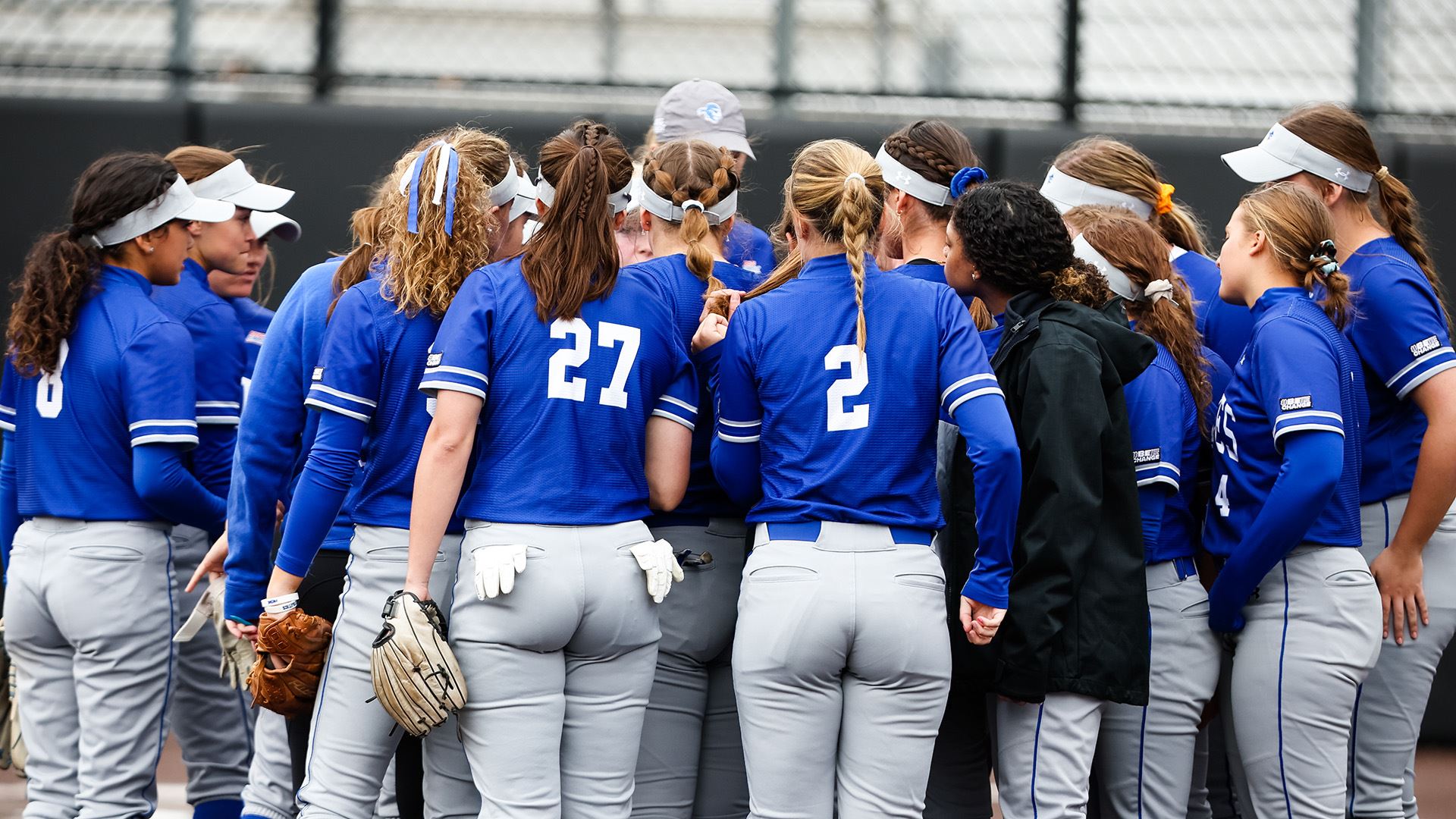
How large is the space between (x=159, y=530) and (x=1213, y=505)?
244cm

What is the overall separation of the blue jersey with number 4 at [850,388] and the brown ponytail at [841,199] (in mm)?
49

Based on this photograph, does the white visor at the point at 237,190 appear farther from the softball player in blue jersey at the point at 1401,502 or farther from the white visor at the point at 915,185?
the softball player in blue jersey at the point at 1401,502

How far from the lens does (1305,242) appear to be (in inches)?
119

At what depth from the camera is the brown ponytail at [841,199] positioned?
269 centimetres

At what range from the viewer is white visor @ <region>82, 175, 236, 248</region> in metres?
3.46

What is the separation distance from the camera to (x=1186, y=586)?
2.97m

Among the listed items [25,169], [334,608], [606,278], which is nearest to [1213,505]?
[606,278]

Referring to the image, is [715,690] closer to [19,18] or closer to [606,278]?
[606,278]

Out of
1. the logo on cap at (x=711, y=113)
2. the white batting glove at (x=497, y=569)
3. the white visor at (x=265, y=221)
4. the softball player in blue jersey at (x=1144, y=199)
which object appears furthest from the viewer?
the white visor at (x=265, y=221)

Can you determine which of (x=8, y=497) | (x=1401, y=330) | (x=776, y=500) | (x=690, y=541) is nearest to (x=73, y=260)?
(x=8, y=497)

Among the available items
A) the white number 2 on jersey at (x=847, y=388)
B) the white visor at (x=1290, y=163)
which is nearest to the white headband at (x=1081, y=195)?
the white visor at (x=1290, y=163)

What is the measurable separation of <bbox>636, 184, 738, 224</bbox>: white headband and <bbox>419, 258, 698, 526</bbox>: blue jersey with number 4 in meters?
0.36

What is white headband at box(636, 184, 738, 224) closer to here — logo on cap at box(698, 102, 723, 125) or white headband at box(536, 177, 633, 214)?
white headband at box(536, 177, 633, 214)

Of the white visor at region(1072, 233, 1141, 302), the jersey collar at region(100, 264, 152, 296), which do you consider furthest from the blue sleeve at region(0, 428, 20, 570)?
the white visor at region(1072, 233, 1141, 302)
